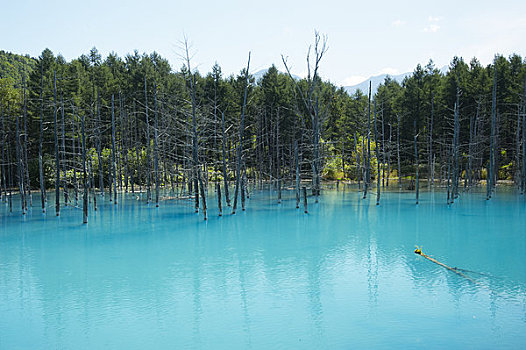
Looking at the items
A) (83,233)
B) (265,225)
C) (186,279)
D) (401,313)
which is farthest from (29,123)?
(401,313)

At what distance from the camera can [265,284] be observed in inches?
578

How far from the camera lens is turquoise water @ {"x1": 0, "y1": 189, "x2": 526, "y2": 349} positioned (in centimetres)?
1062

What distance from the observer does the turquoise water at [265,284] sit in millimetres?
10617

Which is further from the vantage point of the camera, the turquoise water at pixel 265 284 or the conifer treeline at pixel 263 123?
the conifer treeline at pixel 263 123

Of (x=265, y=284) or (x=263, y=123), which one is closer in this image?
(x=265, y=284)

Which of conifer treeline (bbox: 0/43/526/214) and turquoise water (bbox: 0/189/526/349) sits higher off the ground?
conifer treeline (bbox: 0/43/526/214)

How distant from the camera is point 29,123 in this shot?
4734 cm

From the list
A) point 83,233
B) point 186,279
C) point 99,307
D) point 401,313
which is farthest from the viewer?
point 83,233

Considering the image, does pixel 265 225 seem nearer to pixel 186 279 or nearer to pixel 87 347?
pixel 186 279

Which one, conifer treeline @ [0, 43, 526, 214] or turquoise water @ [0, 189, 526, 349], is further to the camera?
conifer treeline @ [0, 43, 526, 214]

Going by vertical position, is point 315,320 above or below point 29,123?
below

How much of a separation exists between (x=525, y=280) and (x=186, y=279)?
37.3 ft

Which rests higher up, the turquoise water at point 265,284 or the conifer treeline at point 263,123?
the conifer treeline at point 263,123

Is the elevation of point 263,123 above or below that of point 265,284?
above
